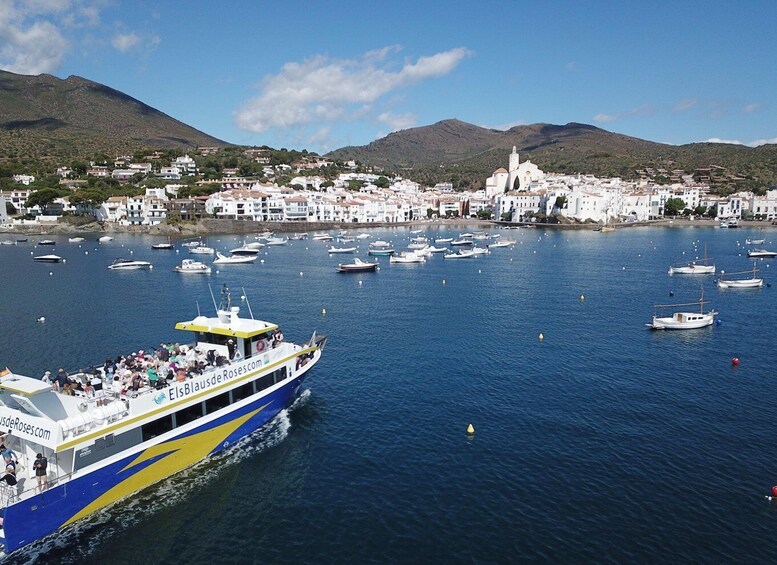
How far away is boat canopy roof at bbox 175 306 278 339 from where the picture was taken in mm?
25922

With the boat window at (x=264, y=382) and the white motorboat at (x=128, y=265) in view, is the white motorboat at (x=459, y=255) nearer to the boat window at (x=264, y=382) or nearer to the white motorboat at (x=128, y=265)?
the white motorboat at (x=128, y=265)

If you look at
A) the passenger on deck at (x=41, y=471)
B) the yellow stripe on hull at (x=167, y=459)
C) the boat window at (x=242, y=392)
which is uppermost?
the boat window at (x=242, y=392)

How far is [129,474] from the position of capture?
66.6ft

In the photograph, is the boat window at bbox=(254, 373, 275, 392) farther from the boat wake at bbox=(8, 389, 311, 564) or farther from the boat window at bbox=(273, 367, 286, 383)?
the boat wake at bbox=(8, 389, 311, 564)

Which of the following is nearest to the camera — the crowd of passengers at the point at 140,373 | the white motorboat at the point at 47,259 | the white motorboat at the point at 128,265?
the crowd of passengers at the point at 140,373

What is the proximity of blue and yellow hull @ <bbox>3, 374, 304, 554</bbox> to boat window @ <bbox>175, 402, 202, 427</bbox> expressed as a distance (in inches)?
16.5

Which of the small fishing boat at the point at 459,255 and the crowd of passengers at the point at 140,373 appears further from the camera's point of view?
the small fishing boat at the point at 459,255

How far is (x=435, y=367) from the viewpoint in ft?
118

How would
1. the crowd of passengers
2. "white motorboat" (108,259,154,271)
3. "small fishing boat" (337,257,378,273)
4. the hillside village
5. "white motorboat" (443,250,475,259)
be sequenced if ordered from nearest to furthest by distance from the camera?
the crowd of passengers, "small fishing boat" (337,257,378,273), "white motorboat" (108,259,154,271), "white motorboat" (443,250,475,259), the hillside village

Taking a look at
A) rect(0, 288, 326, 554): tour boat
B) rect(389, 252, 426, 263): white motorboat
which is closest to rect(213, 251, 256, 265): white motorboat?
rect(389, 252, 426, 263): white motorboat

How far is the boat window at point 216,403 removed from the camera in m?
23.2

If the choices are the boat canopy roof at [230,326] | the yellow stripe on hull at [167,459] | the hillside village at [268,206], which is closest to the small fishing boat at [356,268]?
the boat canopy roof at [230,326]

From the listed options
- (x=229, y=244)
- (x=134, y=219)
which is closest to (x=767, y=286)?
(x=229, y=244)

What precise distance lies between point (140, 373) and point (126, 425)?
363 centimetres
